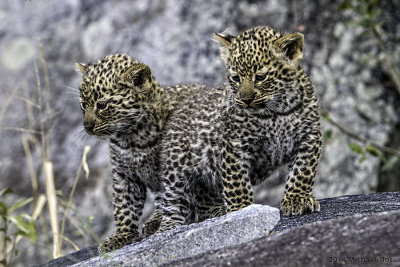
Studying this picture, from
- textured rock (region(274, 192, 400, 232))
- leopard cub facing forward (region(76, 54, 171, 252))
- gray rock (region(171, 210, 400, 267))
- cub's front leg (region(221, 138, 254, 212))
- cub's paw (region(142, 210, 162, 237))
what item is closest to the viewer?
gray rock (region(171, 210, 400, 267))

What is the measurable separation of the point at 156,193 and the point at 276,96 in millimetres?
1774

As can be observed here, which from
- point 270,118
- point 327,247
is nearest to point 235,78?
point 270,118

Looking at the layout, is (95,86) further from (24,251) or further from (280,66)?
(24,251)

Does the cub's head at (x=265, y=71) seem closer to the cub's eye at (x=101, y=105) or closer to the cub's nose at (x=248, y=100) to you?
the cub's nose at (x=248, y=100)

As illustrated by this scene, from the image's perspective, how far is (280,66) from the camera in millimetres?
6645

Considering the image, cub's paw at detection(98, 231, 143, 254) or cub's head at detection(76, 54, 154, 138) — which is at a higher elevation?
cub's head at detection(76, 54, 154, 138)

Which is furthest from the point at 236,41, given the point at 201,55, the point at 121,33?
the point at 121,33

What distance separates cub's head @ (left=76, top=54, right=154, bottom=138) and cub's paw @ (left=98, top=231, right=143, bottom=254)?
99 cm

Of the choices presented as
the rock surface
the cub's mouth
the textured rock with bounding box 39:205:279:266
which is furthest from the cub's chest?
the textured rock with bounding box 39:205:279:266

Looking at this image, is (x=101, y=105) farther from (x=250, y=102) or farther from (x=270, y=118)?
(x=270, y=118)

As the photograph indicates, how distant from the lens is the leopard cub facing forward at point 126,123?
7.04 meters

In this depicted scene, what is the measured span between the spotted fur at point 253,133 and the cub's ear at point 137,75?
554 millimetres

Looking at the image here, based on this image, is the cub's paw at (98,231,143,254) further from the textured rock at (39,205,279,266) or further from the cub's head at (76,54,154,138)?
the textured rock at (39,205,279,266)

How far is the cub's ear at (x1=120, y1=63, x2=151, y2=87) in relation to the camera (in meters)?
7.11
